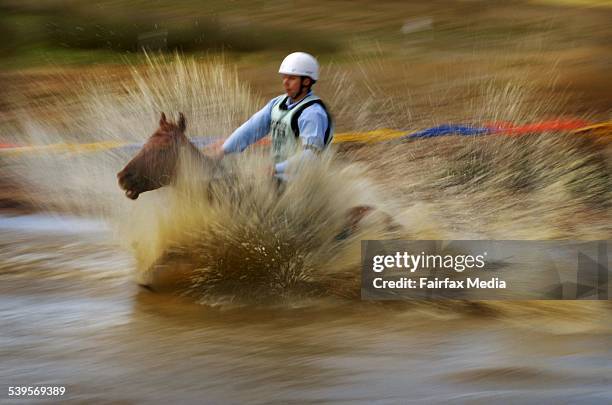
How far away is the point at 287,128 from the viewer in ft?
26.4

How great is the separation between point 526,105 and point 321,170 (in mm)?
9637

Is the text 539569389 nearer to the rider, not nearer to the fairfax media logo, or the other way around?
the rider

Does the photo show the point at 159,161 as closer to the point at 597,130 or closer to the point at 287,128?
the point at 287,128

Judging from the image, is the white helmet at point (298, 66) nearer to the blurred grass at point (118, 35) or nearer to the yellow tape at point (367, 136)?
the yellow tape at point (367, 136)

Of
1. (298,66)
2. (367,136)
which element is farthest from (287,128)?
(367,136)

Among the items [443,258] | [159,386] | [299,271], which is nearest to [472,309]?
[443,258]

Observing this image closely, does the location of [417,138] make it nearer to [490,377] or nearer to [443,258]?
[443,258]

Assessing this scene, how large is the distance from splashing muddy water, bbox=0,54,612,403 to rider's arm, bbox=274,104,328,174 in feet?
0.32

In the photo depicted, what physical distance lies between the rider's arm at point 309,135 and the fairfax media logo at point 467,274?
0.65 metres

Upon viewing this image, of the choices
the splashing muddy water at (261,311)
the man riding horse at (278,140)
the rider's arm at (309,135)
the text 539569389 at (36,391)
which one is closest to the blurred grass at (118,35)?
the splashing muddy water at (261,311)

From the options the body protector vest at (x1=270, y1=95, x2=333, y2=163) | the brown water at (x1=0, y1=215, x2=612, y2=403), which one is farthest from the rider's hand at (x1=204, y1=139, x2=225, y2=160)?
the brown water at (x1=0, y1=215, x2=612, y2=403)

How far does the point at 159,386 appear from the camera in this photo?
6234mm

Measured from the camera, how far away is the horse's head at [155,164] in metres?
7.57

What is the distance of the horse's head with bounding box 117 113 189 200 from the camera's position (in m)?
Result: 7.57
